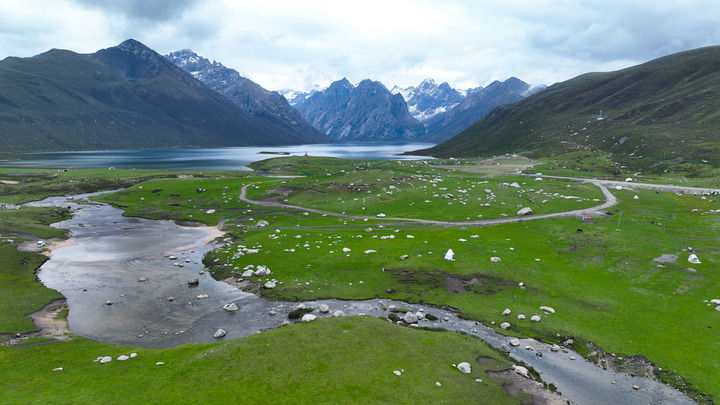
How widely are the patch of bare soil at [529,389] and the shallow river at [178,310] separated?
140cm

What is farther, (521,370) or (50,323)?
(50,323)

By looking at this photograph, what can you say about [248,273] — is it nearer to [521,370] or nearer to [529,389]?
[521,370]

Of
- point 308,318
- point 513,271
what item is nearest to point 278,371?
point 308,318

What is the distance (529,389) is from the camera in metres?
24.4

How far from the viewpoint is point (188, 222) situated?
8256 cm

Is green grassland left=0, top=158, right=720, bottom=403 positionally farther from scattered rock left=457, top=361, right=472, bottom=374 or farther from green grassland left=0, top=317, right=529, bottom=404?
scattered rock left=457, top=361, right=472, bottom=374

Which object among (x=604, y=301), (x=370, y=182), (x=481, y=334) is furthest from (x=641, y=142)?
(x=481, y=334)

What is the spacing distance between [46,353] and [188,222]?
56863mm

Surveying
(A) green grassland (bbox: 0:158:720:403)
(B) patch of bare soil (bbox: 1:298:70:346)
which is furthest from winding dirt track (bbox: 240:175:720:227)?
(B) patch of bare soil (bbox: 1:298:70:346)

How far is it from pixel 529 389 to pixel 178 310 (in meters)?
35.8

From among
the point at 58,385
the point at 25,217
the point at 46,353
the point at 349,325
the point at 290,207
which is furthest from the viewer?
the point at 290,207

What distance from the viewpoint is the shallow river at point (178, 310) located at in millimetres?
26000

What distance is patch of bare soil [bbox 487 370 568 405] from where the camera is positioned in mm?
23405

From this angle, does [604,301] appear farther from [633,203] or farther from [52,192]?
[52,192]
